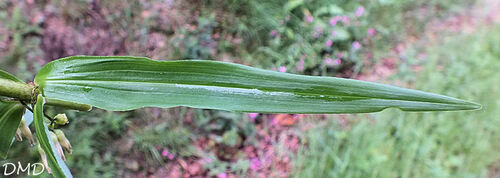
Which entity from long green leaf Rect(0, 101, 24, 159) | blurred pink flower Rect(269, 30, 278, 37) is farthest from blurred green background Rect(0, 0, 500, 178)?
long green leaf Rect(0, 101, 24, 159)

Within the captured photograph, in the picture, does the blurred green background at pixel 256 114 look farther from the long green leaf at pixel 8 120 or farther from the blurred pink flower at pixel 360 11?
the long green leaf at pixel 8 120

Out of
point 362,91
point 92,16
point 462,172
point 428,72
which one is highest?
point 92,16

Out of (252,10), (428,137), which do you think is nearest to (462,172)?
(428,137)

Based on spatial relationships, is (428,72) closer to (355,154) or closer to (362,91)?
(355,154)

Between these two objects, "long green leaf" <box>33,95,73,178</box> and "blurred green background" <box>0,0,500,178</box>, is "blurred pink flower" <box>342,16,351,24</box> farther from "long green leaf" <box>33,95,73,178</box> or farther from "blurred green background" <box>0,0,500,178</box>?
"long green leaf" <box>33,95,73,178</box>

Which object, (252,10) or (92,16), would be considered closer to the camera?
Result: (92,16)

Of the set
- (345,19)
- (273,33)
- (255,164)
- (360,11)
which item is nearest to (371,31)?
(360,11)

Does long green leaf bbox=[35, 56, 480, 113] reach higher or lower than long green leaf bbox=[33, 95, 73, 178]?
higher

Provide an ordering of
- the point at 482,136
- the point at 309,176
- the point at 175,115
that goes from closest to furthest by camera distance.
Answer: the point at 309,176 → the point at 175,115 → the point at 482,136
